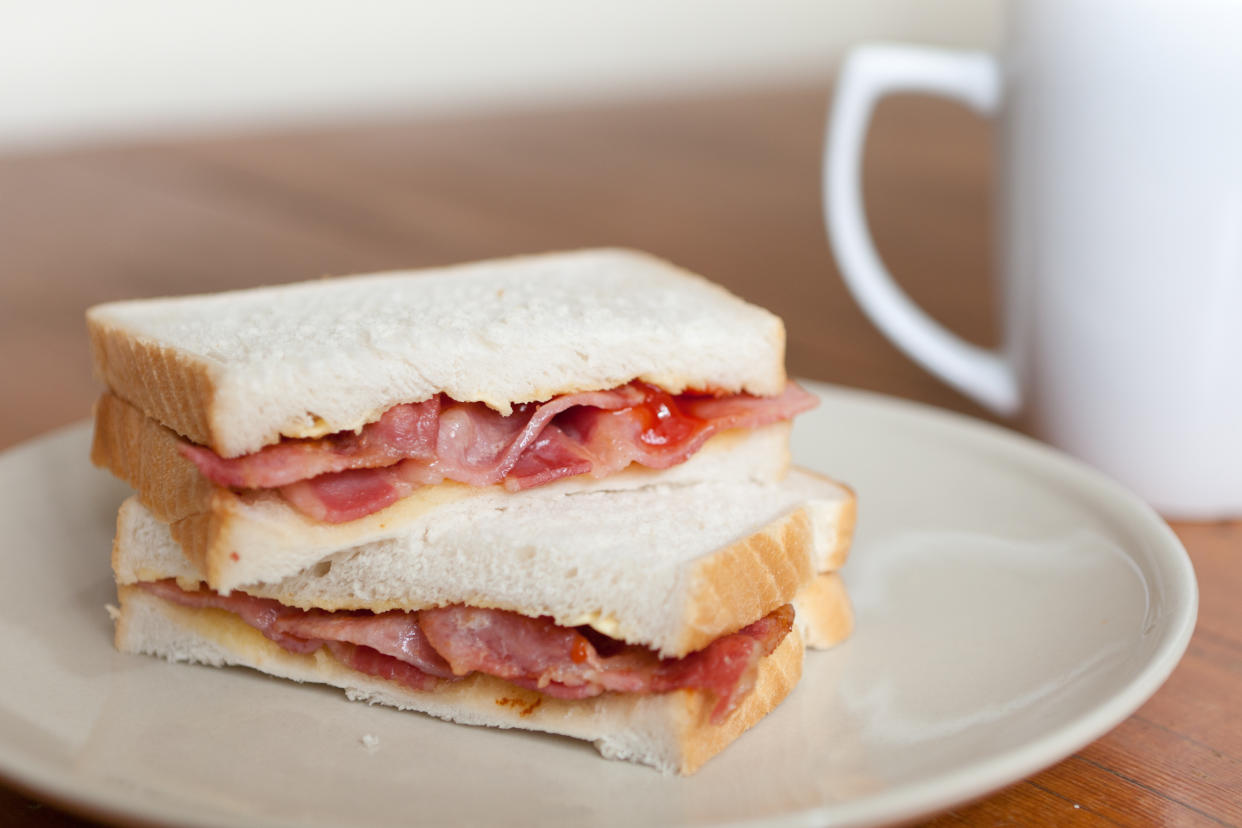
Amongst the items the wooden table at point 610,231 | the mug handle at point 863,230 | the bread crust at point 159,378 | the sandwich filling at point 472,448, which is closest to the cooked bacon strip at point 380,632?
the sandwich filling at point 472,448

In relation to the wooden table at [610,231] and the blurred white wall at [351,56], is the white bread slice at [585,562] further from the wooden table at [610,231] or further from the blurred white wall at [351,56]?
the blurred white wall at [351,56]

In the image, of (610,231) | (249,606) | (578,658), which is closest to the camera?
(578,658)

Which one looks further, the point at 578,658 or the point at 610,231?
the point at 610,231

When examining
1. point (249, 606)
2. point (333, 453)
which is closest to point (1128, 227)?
point (333, 453)

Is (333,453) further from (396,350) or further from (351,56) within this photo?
(351,56)

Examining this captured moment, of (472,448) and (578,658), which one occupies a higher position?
(472,448)

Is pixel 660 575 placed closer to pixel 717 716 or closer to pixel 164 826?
pixel 717 716
